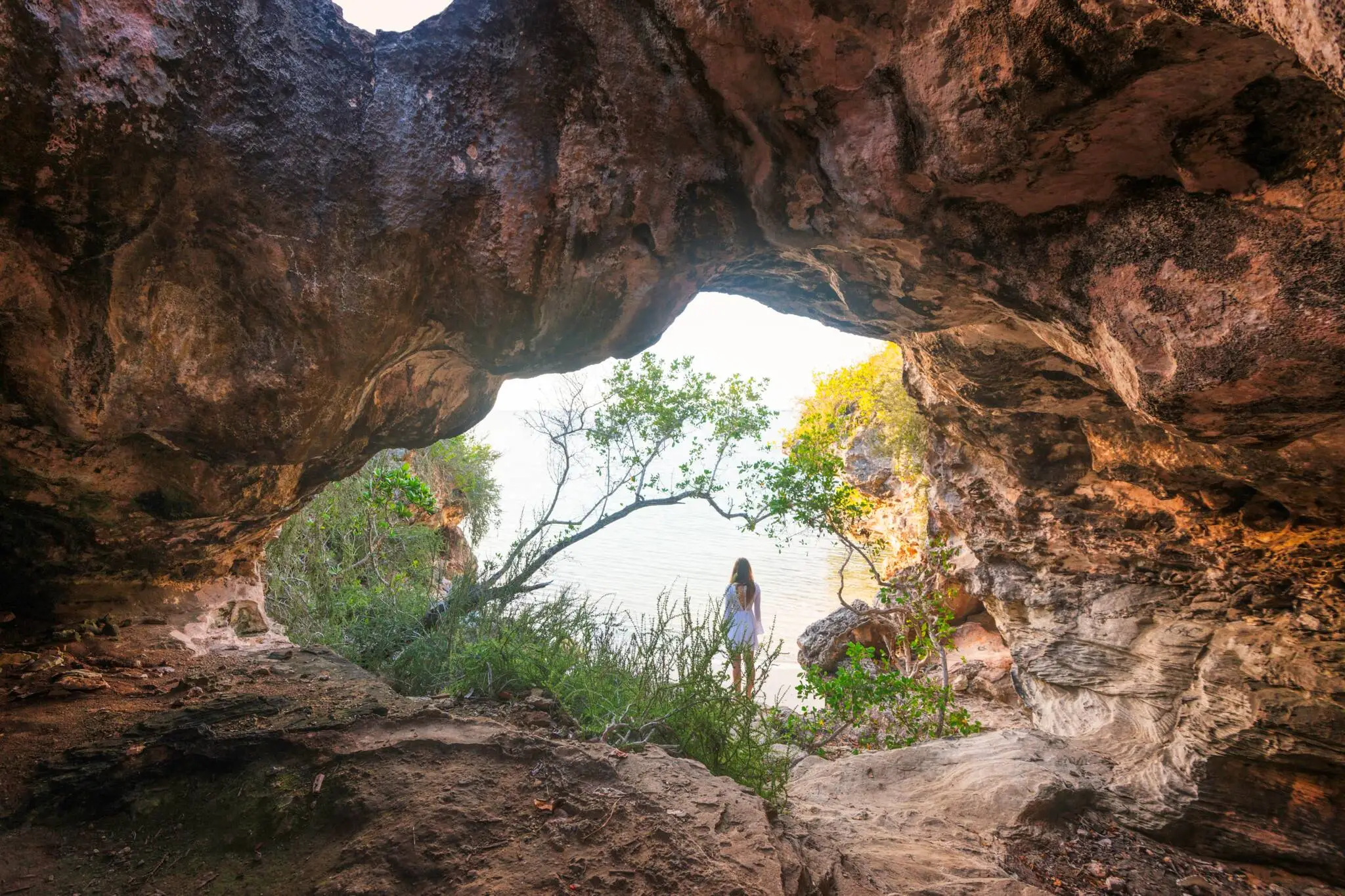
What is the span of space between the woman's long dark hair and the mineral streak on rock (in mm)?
3456

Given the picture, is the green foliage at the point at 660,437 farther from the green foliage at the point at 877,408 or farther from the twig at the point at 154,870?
the twig at the point at 154,870

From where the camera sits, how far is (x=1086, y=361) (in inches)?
100

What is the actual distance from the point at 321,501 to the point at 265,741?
216 inches

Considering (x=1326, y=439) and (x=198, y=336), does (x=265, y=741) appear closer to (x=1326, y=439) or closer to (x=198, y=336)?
(x=198, y=336)

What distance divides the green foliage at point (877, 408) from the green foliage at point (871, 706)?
335 cm

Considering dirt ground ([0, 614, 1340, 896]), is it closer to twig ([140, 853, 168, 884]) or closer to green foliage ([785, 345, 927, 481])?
twig ([140, 853, 168, 884])

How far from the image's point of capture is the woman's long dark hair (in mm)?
6715

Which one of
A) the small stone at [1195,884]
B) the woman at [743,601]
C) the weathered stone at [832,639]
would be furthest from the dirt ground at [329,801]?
the weathered stone at [832,639]

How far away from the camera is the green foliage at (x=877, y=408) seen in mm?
8586

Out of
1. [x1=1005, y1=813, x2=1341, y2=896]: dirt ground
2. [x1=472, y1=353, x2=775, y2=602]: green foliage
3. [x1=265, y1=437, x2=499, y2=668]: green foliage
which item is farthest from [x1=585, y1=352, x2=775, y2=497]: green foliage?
[x1=1005, y1=813, x2=1341, y2=896]: dirt ground

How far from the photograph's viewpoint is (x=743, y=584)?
6.85 m

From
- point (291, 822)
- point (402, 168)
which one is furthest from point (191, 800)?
point (402, 168)

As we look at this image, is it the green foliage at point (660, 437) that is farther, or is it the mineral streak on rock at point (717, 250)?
the green foliage at point (660, 437)

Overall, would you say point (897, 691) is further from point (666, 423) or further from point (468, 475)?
point (468, 475)
